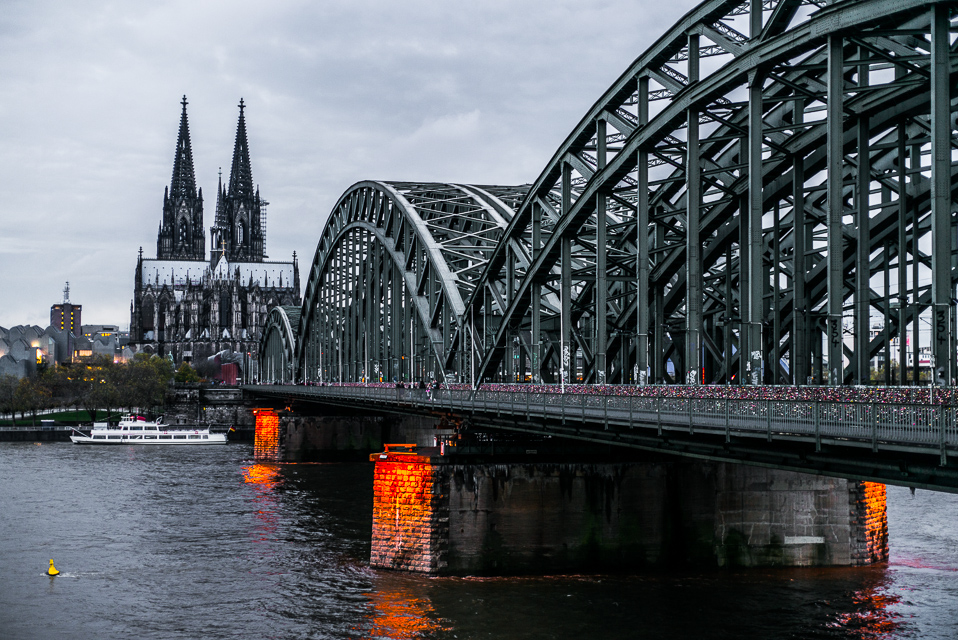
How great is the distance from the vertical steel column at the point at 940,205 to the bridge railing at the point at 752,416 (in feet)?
15.7

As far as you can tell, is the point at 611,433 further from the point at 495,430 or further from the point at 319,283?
the point at 319,283

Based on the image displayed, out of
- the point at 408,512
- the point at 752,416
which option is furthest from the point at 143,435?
the point at 752,416

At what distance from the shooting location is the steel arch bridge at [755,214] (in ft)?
111

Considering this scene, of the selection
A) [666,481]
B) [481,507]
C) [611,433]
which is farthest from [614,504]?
[611,433]

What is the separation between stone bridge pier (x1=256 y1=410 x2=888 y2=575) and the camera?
42625 mm

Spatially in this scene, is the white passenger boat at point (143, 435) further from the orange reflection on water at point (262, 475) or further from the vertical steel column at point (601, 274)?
the vertical steel column at point (601, 274)

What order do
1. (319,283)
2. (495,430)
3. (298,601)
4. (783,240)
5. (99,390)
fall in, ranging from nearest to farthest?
(298,601)
(495,430)
(783,240)
(319,283)
(99,390)

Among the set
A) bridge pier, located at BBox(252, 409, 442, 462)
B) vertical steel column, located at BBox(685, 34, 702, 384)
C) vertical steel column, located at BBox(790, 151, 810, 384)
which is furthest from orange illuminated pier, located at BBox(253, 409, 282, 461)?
vertical steel column, located at BBox(790, 151, 810, 384)

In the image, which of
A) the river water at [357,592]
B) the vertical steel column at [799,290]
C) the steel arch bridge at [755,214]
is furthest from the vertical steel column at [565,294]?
the vertical steel column at [799,290]

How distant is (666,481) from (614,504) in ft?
7.06

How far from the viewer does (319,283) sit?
128500 millimetres

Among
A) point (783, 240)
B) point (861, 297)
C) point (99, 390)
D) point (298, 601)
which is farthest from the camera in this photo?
point (99, 390)

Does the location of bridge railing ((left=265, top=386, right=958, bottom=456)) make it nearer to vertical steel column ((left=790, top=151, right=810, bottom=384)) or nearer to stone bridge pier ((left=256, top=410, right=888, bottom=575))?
stone bridge pier ((left=256, top=410, right=888, bottom=575))

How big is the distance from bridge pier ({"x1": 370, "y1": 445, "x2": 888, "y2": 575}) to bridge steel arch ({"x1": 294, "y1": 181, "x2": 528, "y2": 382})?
2876cm
